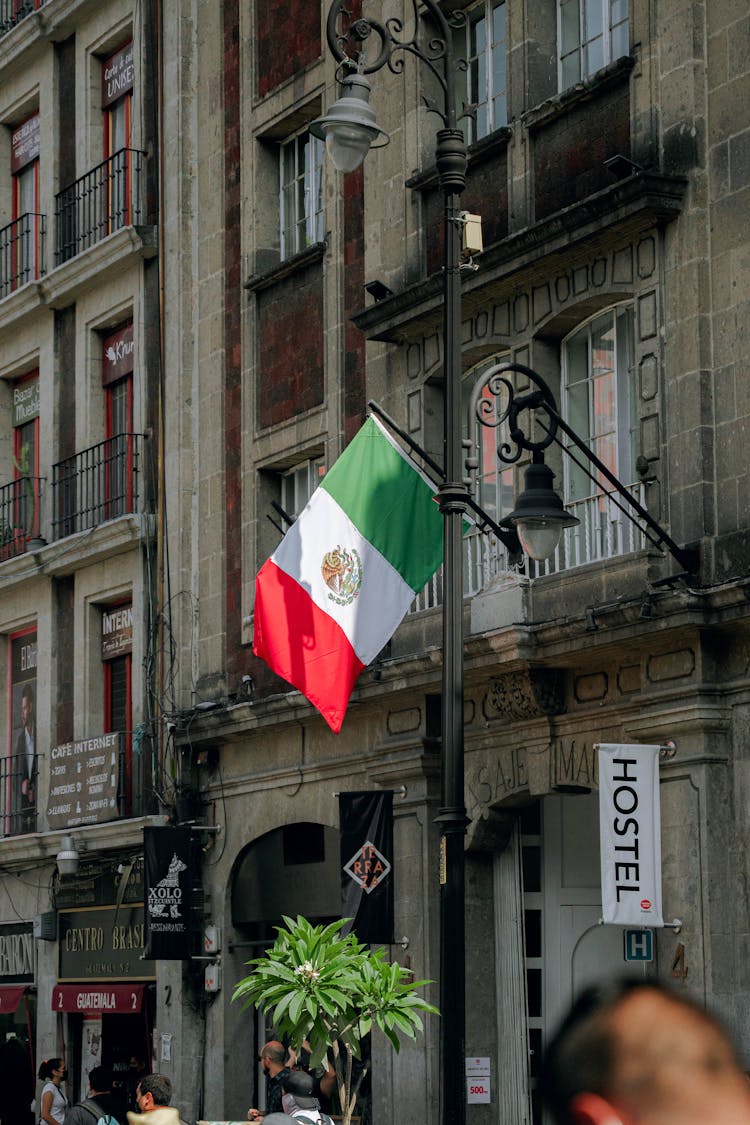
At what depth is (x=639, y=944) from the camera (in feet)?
51.9

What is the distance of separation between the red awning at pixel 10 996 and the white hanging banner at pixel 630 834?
536 inches

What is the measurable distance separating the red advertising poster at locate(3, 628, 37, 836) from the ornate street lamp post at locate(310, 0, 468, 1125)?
15.9 metres

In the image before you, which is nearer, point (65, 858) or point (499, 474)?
point (499, 474)

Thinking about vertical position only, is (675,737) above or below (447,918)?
above

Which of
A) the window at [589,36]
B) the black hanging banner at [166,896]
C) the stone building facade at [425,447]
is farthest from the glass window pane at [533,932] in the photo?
the window at [589,36]

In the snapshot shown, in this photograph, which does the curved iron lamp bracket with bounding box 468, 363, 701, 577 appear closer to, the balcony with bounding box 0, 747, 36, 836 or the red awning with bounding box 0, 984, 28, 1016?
the balcony with bounding box 0, 747, 36, 836

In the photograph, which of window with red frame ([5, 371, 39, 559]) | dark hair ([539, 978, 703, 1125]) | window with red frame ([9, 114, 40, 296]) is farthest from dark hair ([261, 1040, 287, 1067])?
window with red frame ([9, 114, 40, 296])

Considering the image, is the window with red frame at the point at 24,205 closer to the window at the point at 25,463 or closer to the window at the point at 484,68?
the window at the point at 25,463

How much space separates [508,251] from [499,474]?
2.22m

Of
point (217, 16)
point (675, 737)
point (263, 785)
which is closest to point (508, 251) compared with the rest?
point (675, 737)

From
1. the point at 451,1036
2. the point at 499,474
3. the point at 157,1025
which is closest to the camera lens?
the point at 451,1036

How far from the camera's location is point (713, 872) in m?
15.1

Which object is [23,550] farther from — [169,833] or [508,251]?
[508,251]

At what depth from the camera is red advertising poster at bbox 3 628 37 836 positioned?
27.7 m
